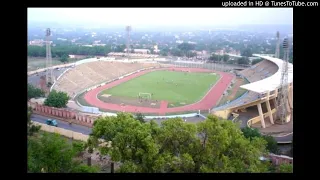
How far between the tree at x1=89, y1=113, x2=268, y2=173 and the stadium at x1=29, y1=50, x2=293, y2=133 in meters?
7.47

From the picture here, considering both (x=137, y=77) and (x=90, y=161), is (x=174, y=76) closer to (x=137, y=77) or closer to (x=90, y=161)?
(x=137, y=77)

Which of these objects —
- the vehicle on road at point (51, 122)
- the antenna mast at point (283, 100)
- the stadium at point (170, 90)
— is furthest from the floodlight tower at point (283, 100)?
the vehicle on road at point (51, 122)

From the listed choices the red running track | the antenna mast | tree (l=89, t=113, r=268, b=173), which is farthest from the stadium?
tree (l=89, t=113, r=268, b=173)

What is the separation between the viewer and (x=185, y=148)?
292 inches

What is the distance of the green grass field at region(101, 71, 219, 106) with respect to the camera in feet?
69.1

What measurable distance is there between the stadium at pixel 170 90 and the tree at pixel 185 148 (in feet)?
24.5

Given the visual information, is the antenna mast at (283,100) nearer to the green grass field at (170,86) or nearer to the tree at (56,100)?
the green grass field at (170,86)

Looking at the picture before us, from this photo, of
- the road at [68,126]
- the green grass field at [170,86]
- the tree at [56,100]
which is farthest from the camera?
the green grass field at [170,86]

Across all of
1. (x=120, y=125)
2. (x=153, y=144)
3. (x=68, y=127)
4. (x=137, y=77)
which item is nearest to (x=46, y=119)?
(x=68, y=127)

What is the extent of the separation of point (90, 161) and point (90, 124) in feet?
16.0

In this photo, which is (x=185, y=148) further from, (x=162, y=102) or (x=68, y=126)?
(x=162, y=102)

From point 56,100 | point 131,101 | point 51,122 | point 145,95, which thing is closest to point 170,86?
point 145,95

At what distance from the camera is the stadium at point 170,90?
16172 millimetres

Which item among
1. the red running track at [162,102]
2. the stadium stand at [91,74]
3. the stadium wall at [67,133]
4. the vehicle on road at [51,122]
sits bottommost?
the stadium wall at [67,133]
